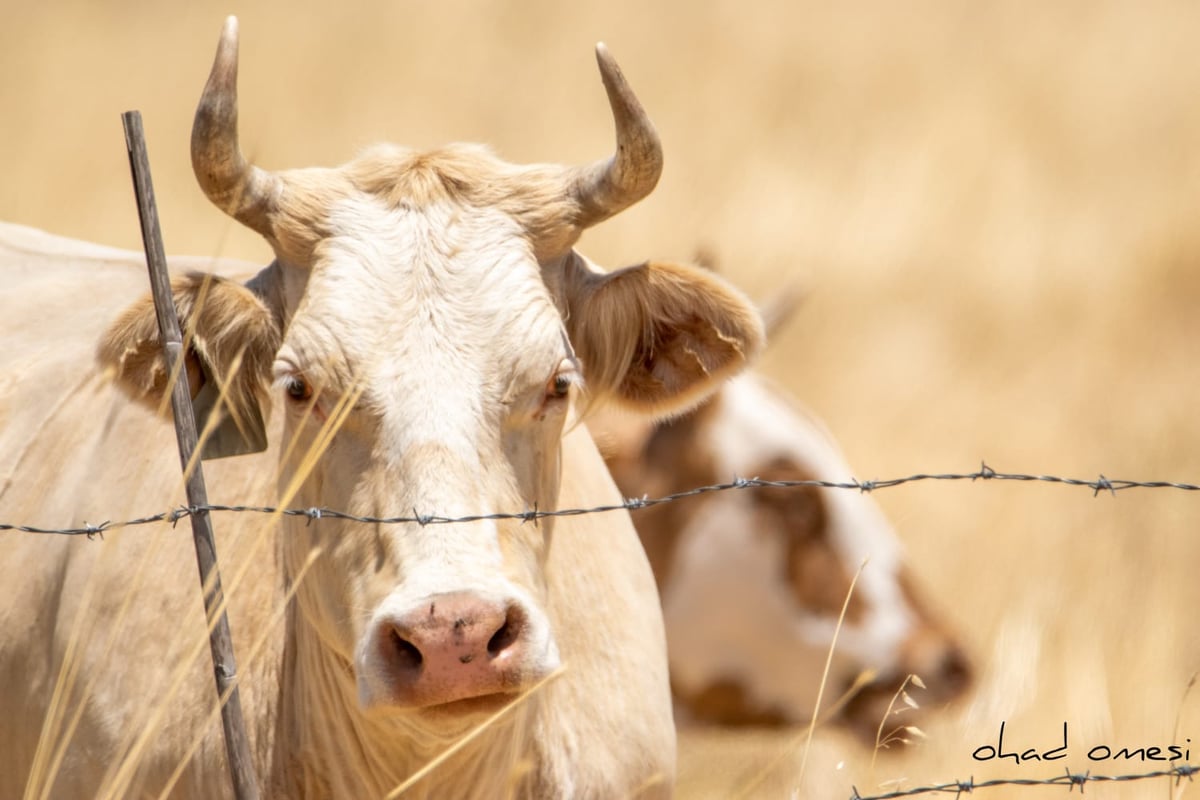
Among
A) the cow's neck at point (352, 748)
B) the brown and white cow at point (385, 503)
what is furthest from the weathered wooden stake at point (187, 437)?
the cow's neck at point (352, 748)

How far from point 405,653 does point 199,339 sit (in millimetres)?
919

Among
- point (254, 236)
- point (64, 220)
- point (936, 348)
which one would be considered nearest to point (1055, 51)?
point (936, 348)

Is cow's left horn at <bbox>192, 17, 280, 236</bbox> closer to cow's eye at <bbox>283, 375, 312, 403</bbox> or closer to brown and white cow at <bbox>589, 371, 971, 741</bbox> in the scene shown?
cow's eye at <bbox>283, 375, 312, 403</bbox>

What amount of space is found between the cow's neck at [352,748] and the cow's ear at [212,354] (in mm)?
432

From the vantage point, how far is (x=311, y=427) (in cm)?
296

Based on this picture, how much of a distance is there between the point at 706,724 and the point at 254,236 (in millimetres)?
5855

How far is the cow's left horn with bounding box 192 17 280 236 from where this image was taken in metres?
2.83

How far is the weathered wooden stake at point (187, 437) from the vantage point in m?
2.60

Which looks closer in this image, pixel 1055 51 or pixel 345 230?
pixel 345 230

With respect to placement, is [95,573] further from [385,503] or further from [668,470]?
[668,470]

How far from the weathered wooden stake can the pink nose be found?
0.95 ft

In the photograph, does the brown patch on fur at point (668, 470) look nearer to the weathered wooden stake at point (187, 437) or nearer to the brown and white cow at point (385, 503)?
the brown and white cow at point (385, 503)

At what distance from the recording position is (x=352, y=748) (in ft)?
10.2

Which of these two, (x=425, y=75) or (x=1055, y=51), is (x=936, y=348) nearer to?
(x=1055, y=51)
